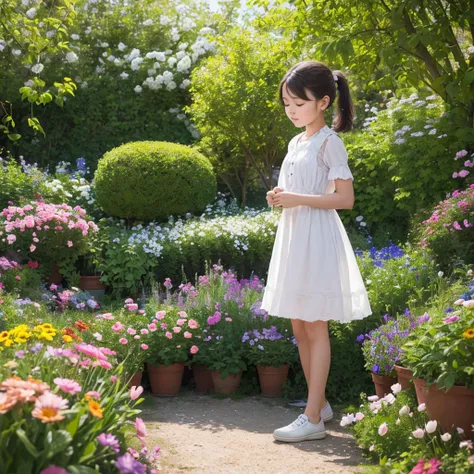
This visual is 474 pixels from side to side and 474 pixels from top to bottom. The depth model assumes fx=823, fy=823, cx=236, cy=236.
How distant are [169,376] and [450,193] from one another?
3260 mm

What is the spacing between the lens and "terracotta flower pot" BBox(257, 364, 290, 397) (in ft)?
15.9

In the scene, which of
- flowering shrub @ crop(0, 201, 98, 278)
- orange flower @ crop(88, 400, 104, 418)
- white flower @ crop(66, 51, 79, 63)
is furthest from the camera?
white flower @ crop(66, 51, 79, 63)

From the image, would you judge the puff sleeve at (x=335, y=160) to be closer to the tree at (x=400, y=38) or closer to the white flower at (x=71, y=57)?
the tree at (x=400, y=38)

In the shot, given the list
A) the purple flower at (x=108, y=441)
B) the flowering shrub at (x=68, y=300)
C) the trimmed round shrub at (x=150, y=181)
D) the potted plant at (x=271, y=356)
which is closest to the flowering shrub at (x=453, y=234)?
the potted plant at (x=271, y=356)

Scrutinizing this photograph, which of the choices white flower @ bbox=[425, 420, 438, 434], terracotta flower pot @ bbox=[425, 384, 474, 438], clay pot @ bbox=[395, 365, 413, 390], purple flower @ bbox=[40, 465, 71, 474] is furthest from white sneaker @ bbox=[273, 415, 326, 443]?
purple flower @ bbox=[40, 465, 71, 474]

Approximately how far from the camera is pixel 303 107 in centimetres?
387

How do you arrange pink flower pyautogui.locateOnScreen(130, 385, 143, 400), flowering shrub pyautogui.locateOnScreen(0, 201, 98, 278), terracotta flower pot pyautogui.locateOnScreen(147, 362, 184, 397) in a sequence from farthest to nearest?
flowering shrub pyautogui.locateOnScreen(0, 201, 98, 278)
terracotta flower pot pyautogui.locateOnScreen(147, 362, 184, 397)
pink flower pyautogui.locateOnScreen(130, 385, 143, 400)

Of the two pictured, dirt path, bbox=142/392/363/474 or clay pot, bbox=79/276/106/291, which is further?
clay pot, bbox=79/276/106/291

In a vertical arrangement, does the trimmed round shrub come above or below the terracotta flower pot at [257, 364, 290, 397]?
above

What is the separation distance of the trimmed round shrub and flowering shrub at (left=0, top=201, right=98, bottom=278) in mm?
1142

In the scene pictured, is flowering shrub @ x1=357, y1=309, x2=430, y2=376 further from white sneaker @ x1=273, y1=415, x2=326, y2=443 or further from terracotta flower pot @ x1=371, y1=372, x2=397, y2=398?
white sneaker @ x1=273, y1=415, x2=326, y2=443

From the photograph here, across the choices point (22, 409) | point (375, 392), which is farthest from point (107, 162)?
point (22, 409)

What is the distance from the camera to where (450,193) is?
6.98 metres

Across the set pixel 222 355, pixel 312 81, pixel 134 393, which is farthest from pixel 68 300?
pixel 134 393
